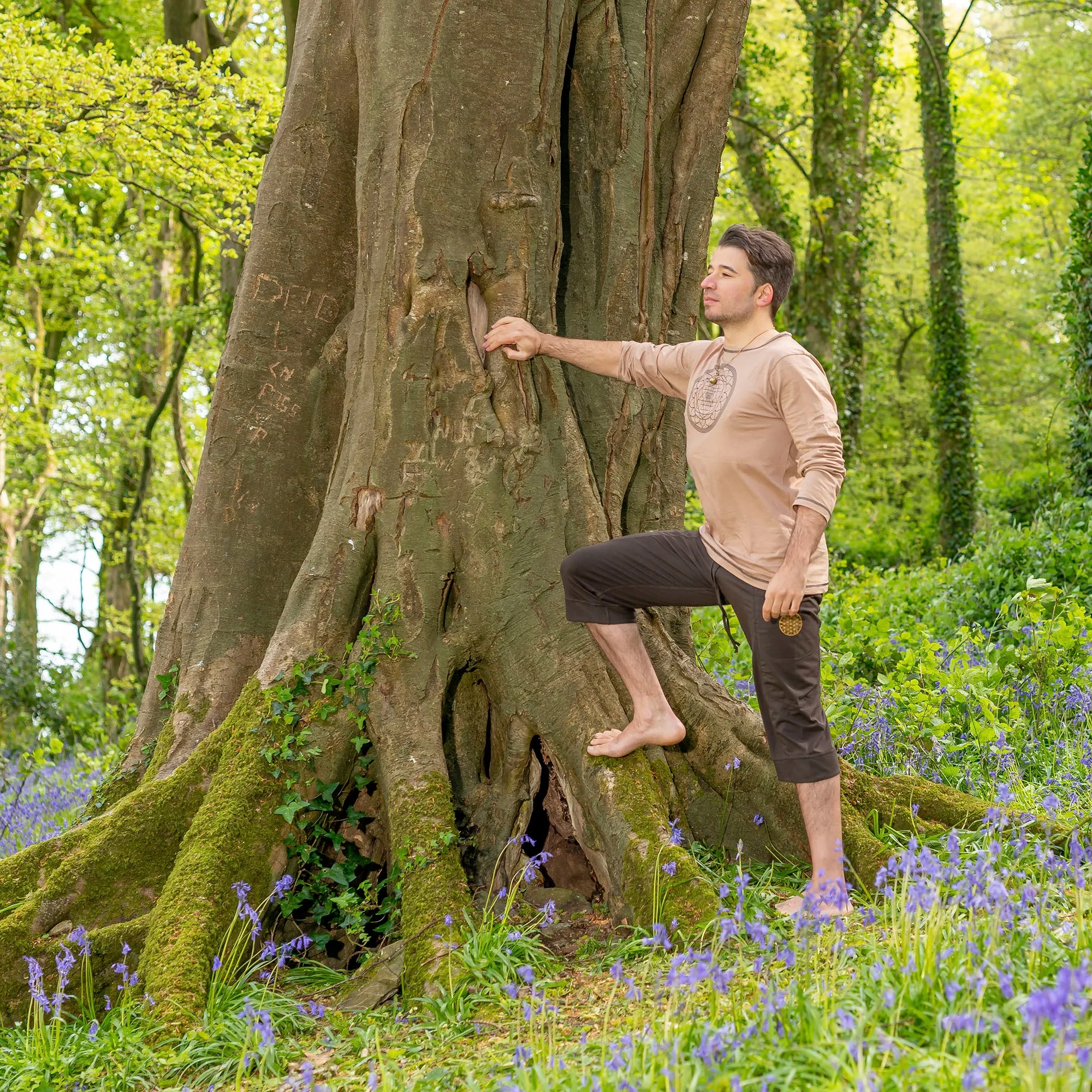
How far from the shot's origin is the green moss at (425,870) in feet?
12.6

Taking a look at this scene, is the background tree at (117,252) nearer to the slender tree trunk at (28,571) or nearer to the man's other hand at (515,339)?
the slender tree trunk at (28,571)

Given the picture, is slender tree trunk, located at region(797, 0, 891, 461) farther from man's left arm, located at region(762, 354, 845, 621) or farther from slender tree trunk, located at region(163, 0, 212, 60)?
man's left arm, located at region(762, 354, 845, 621)

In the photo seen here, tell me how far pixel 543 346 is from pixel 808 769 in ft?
6.78

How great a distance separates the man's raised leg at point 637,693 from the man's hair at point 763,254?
1387 mm

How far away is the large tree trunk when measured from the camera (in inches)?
169

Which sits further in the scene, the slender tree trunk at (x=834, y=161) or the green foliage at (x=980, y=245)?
the green foliage at (x=980, y=245)

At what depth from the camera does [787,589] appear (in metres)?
3.85

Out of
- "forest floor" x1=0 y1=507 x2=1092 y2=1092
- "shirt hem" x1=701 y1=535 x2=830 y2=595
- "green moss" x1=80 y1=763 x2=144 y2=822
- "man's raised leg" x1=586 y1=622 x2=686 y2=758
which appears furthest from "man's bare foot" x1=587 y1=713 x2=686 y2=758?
"green moss" x1=80 y1=763 x2=144 y2=822

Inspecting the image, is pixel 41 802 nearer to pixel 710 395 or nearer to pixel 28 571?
pixel 710 395

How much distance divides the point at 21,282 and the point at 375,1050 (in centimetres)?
1728

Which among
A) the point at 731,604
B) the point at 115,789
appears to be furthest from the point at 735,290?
the point at 115,789

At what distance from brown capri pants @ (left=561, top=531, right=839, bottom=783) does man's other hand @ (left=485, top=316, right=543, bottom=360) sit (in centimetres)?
92

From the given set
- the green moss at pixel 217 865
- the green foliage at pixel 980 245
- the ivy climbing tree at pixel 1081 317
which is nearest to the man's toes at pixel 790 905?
the green moss at pixel 217 865

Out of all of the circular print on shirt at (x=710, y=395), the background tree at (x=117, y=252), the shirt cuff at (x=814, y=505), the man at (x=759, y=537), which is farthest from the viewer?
the background tree at (x=117, y=252)
